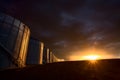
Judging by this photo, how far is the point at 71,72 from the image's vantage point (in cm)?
504

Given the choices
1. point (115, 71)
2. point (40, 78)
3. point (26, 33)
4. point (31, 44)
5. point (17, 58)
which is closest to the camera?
point (115, 71)

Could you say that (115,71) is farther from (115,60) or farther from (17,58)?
(17,58)

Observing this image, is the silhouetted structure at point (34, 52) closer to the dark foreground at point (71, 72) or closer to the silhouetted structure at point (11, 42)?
the silhouetted structure at point (11, 42)

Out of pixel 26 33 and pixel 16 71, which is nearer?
pixel 16 71

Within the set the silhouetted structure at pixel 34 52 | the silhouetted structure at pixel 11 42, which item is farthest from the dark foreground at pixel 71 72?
the silhouetted structure at pixel 34 52

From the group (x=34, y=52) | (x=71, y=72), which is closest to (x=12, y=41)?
(x=34, y=52)

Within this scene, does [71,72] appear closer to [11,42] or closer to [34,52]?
[11,42]

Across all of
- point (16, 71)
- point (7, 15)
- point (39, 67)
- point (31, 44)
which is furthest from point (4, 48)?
point (31, 44)

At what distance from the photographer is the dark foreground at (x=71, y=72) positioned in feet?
15.3

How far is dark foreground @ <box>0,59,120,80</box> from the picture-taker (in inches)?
183

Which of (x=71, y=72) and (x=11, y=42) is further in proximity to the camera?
(x=11, y=42)

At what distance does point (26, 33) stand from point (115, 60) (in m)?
10.4

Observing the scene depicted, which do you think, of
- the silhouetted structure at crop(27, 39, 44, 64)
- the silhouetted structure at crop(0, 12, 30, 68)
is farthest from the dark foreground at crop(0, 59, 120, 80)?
the silhouetted structure at crop(27, 39, 44, 64)

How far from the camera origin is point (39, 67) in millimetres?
5648
